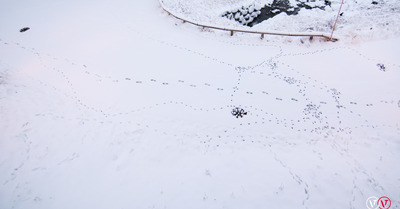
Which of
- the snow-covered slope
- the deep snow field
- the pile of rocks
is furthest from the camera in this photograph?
the pile of rocks

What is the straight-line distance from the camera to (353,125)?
8.14m

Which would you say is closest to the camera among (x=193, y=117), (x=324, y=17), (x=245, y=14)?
(x=193, y=117)

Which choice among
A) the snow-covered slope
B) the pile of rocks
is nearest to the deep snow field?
the snow-covered slope

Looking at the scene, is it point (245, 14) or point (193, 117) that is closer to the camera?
point (193, 117)

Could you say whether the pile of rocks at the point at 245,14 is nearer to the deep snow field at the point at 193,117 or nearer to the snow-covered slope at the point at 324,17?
the snow-covered slope at the point at 324,17

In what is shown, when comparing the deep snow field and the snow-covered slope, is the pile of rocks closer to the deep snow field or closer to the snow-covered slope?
the snow-covered slope

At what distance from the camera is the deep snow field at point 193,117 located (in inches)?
252

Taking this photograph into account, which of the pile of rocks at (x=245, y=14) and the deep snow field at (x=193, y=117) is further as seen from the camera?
the pile of rocks at (x=245, y=14)

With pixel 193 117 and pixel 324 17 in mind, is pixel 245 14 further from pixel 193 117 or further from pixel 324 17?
pixel 193 117

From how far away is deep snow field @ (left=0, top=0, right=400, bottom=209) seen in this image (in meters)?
6.39

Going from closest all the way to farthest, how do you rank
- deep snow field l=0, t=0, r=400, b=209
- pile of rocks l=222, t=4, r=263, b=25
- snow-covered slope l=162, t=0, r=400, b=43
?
deep snow field l=0, t=0, r=400, b=209 → snow-covered slope l=162, t=0, r=400, b=43 → pile of rocks l=222, t=4, r=263, b=25

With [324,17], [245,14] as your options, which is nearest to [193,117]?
[245,14]

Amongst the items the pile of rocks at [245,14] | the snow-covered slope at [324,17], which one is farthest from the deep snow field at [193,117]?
the pile of rocks at [245,14]

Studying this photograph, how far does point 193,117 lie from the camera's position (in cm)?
847
